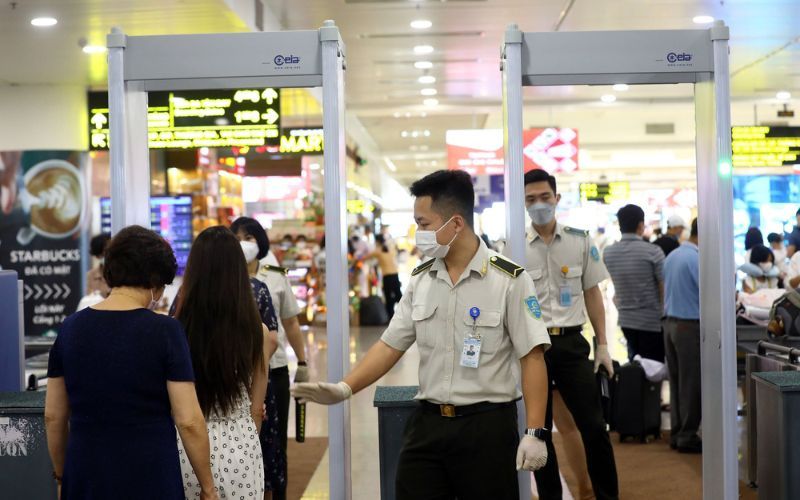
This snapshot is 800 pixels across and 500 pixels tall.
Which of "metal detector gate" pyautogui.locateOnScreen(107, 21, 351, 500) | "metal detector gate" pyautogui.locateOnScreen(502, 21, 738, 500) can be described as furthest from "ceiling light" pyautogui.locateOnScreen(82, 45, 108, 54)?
"metal detector gate" pyautogui.locateOnScreen(502, 21, 738, 500)

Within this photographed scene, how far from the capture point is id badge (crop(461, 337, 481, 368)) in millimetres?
3211

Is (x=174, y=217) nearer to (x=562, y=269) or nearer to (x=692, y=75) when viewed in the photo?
(x=562, y=269)

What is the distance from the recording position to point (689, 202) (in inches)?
1299

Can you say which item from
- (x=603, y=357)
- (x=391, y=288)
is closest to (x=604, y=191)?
(x=391, y=288)

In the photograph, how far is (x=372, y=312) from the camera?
17.6 meters

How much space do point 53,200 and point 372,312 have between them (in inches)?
292

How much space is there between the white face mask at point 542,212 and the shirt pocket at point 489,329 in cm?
182

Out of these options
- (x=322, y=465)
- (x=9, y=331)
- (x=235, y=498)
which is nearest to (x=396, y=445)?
(x=235, y=498)

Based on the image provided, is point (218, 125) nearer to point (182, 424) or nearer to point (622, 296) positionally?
point (622, 296)

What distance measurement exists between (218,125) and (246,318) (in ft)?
→ 22.5

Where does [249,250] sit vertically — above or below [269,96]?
below

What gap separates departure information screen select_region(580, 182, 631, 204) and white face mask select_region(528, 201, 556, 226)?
2472cm

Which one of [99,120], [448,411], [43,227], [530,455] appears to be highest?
[99,120]

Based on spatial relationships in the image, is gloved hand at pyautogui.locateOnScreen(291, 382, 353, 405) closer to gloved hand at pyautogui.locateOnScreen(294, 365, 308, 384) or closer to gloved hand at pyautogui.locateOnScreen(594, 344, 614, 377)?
gloved hand at pyautogui.locateOnScreen(294, 365, 308, 384)
